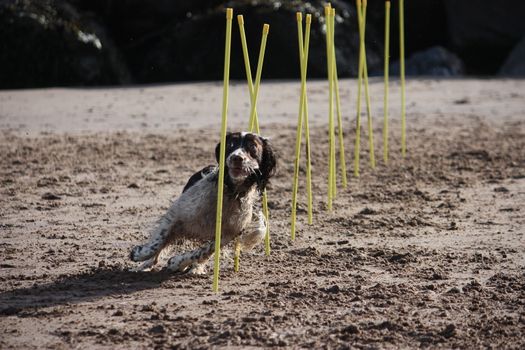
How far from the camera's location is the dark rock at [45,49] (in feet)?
49.5

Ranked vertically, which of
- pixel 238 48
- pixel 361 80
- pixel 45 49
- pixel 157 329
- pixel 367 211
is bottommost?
pixel 157 329

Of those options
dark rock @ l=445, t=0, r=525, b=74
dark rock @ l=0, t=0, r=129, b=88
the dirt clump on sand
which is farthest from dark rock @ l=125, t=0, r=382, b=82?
the dirt clump on sand

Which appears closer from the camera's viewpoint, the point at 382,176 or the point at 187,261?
the point at 187,261

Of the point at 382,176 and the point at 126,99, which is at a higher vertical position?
the point at 126,99

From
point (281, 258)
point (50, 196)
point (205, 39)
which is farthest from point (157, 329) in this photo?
Result: point (205, 39)

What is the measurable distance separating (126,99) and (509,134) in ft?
17.8

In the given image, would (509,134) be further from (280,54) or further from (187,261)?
(187,261)

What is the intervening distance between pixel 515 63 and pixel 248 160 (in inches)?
539

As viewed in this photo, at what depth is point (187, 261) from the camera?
638 cm

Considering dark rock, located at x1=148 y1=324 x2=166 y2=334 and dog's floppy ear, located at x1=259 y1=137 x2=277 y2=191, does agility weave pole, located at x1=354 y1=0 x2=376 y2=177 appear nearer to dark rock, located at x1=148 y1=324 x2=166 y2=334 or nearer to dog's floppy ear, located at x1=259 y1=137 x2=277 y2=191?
dog's floppy ear, located at x1=259 y1=137 x2=277 y2=191

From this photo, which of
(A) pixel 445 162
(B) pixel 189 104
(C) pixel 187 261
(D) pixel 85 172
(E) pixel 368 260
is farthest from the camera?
(B) pixel 189 104

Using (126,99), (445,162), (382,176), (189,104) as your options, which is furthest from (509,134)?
(126,99)

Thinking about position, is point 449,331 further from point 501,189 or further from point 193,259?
point 501,189

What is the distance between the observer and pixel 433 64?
1872 cm
